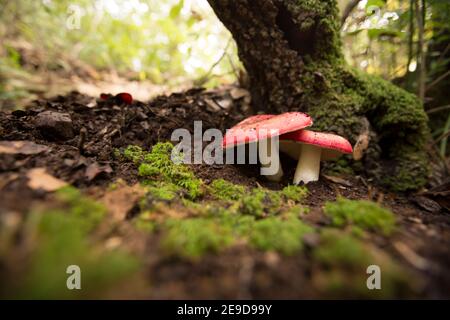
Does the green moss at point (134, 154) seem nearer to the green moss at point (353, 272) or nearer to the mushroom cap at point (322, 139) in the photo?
the mushroom cap at point (322, 139)

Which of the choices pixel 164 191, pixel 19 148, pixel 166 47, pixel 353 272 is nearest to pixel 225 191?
pixel 164 191

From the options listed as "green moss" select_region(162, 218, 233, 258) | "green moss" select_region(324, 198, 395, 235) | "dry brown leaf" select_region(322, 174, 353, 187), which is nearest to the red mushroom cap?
"green moss" select_region(162, 218, 233, 258)

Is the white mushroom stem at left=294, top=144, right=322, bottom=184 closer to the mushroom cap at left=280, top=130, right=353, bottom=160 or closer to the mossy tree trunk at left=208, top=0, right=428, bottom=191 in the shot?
the mushroom cap at left=280, top=130, right=353, bottom=160

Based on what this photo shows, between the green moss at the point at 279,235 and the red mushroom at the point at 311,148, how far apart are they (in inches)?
45.0

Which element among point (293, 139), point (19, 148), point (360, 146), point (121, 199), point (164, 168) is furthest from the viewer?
point (360, 146)

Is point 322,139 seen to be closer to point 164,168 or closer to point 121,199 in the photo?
point 164,168

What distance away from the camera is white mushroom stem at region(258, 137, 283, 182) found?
2.97 metres

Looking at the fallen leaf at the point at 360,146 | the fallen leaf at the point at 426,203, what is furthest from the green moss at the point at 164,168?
the fallen leaf at the point at 426,203

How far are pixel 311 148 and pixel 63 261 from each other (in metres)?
2.45

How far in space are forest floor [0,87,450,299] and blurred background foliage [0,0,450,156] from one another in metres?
2.63

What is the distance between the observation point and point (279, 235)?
147 centimetres

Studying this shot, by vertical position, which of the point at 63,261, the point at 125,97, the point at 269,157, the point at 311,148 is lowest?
the point at 63,261
